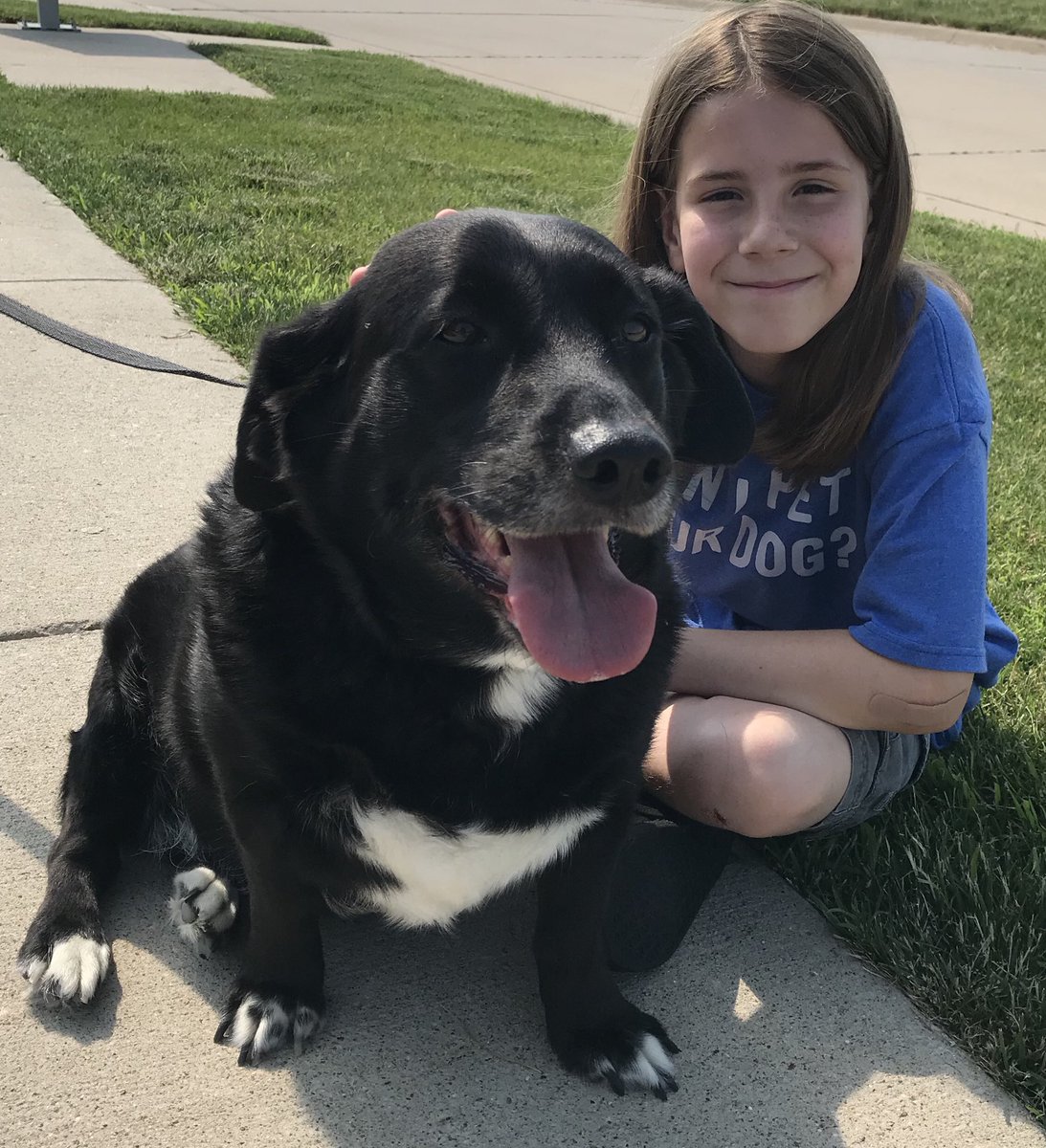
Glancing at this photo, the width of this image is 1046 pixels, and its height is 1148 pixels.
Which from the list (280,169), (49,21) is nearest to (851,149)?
(280,169)

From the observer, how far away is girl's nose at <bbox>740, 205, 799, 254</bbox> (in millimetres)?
2371

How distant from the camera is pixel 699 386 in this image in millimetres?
2277

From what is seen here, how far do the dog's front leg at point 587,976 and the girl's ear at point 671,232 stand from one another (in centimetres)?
133

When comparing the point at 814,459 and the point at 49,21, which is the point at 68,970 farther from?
the point at 49,21

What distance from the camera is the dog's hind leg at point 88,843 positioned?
6.74 ft

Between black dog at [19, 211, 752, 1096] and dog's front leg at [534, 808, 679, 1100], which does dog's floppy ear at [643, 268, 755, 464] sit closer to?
black dog at [19, 211, 752, 1096]

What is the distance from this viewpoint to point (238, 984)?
6.81 feet

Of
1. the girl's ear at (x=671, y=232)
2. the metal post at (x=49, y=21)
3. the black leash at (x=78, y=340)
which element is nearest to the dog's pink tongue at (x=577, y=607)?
the girl's ear at (x=671, y=232)

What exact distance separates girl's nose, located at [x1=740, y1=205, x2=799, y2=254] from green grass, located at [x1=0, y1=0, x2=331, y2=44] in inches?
543

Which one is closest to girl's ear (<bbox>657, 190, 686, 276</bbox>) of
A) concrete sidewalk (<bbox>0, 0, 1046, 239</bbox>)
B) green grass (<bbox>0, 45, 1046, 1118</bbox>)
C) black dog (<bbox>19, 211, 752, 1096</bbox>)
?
black dog (<bbox>19, 211, 752, 1096</bbox>)

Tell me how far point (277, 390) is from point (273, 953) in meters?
0.95

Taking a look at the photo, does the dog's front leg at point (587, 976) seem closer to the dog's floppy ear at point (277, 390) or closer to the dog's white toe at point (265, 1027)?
the dog's white toe at point (265, 1027)

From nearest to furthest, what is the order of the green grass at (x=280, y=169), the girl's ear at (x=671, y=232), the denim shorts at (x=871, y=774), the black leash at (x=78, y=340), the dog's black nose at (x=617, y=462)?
the dog's black nose at (x=617, y=462), the denim shorts at (x=871, y=774), the girl's ear at (x=671, y=232), the black leash at (x=78, y=340), the green grass at (x=280, y=169)

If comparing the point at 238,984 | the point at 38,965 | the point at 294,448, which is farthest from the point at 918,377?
the point at 38,965
